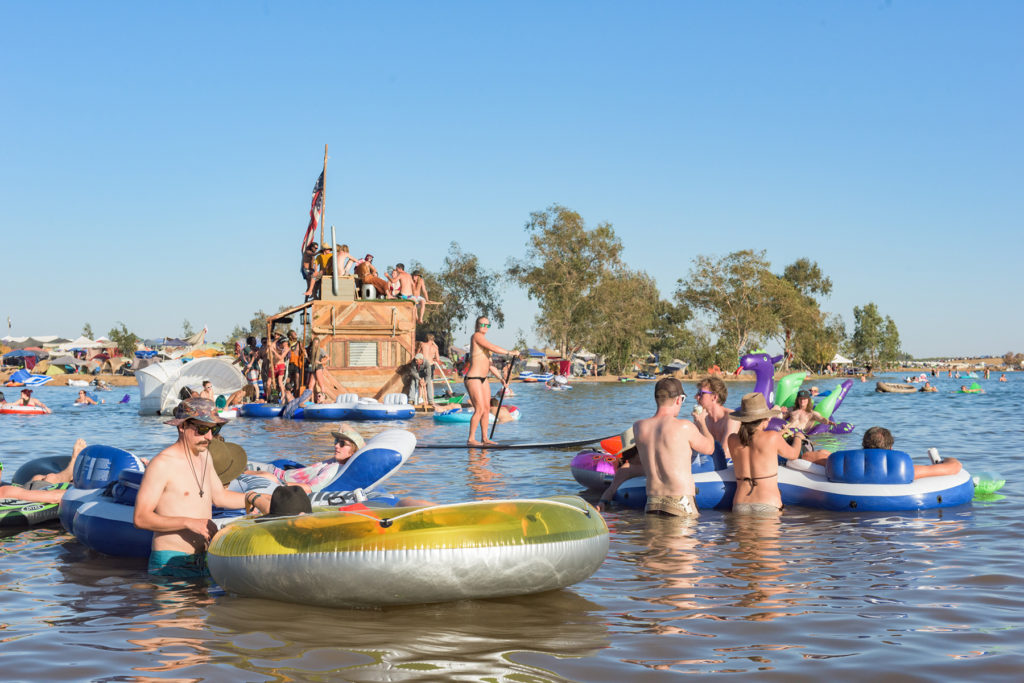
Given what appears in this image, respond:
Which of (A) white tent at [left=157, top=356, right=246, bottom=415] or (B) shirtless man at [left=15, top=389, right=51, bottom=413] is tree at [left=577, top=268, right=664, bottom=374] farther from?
(B) shirtless man at [left=15, top=389, right=51, bottom=413]

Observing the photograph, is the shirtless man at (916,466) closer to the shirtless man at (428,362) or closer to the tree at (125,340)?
the shirtless man at (428,362)

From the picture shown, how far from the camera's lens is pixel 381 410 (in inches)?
861

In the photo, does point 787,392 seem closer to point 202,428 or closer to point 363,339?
point 202,428

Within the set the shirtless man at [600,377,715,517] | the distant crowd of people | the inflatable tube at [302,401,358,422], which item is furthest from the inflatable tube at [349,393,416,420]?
the shirtless man at [600,377,715,517]

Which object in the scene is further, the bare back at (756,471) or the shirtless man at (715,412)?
the shirtless man at (715,412)

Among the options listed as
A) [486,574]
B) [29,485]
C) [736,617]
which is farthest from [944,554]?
[29,485]

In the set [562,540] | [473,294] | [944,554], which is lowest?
[944,554]

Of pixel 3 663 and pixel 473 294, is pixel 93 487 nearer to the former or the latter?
pixel 3 663

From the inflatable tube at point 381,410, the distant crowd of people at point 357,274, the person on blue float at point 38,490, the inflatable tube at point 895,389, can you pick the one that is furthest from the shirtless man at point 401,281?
the inflatable tube at point 895,389

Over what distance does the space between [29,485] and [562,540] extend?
6119mm

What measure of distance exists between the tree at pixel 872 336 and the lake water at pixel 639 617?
310ft

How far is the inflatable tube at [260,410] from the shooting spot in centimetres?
2355

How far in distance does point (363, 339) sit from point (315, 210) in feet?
14.0

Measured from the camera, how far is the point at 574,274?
60.3 metres
